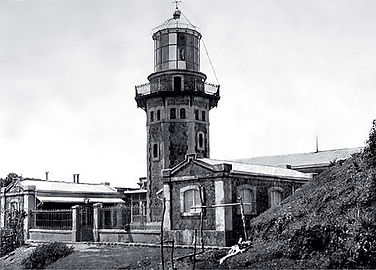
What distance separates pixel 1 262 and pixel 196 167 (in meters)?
14.3

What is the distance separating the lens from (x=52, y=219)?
1339 inches

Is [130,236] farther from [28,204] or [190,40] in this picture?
[190,40]

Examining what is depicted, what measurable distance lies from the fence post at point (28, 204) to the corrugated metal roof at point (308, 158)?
19.2 metres

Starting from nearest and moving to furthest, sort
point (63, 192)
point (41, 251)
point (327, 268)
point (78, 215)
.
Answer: point (327, 268), point (41, 251), point (78, 215), point (63, 192)

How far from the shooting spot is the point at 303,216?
2041 cm

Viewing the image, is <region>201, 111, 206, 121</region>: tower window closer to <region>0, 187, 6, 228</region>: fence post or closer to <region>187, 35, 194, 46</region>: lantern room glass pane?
<region>187, 35, 194, 46</region>: lantern room glass pane

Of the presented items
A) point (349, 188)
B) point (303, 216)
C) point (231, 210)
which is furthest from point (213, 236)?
point (349, 188)

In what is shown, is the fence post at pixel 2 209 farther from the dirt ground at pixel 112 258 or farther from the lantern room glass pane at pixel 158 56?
the lantern room glass pane at pixel 158 56

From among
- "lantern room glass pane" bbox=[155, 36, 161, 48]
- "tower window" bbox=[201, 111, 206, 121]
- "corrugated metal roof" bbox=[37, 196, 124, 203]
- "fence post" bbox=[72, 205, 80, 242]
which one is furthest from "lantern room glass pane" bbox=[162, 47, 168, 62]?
"fence post" bbox=[72, 205, 80, 242]

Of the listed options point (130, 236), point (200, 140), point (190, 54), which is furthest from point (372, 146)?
point (190, 54)

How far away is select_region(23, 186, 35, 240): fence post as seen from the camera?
34844mm

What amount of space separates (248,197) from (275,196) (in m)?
2.42

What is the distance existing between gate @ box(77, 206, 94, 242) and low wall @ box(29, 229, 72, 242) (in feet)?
3.02

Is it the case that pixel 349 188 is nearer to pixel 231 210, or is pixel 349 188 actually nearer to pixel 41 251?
pixel 231 210
